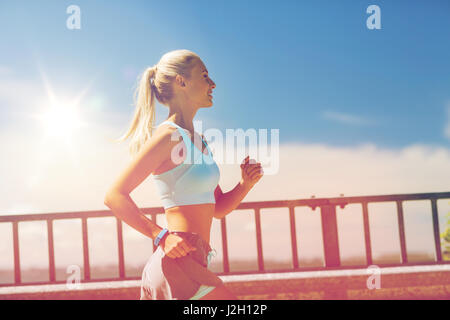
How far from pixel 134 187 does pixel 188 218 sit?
221 millimetres

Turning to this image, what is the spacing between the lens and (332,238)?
4.88 m

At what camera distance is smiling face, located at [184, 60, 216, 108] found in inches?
68.6

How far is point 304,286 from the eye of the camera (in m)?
4.47

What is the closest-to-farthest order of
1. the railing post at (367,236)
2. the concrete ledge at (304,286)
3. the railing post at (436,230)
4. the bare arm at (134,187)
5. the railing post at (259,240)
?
the bare arm at (134,187)
the concrete ledge at (304,286)
the railing post at (259,240)
the railing post at (367,236)
the railing post at (436,230)

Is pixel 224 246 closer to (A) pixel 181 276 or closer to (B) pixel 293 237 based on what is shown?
(B) pixel 293 237

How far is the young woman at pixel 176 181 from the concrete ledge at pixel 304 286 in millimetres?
2974

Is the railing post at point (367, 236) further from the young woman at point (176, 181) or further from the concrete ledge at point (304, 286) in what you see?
the young woman at point (176, 181)

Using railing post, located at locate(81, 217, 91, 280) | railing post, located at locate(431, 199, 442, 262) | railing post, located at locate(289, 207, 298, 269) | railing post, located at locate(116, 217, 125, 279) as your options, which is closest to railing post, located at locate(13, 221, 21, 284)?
railing post, located at locate(81, 217, 91, 280)

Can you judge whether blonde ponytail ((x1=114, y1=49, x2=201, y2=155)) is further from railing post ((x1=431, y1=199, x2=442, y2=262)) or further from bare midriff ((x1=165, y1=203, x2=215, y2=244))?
railing post ((x1=431, y1=199, x2=442, y2=262))

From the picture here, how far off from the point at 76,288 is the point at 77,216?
2.46ft

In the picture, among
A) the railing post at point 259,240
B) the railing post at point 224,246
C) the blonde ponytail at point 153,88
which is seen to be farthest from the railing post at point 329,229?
the blonde ponytail at point 153,88

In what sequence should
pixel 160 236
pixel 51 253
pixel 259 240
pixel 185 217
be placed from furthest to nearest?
pixel 51 253
pixel 259 240
pixel 185 217
pixel 160 236

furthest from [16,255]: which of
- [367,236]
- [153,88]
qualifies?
[153,88]

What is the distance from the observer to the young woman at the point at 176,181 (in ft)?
4.87
